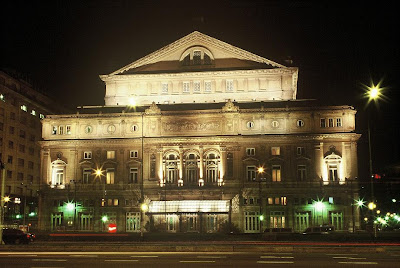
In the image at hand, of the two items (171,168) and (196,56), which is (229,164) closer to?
Result: (171,168)

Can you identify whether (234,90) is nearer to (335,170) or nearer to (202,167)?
(202,167)

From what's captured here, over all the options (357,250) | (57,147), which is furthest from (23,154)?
(357,250)

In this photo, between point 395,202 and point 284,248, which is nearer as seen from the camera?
point 284,248

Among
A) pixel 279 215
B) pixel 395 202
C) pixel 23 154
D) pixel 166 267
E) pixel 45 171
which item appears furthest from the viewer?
pixel 23 154

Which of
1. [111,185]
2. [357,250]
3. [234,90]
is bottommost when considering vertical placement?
[357,250]

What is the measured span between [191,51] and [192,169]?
22291mm

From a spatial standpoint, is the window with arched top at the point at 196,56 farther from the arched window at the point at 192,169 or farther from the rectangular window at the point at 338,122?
the rectangular window at the point at 338,122

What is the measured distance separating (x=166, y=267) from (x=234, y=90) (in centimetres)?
6603

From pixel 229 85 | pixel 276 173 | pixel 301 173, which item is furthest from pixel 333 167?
pixel 229 85

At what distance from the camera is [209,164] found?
274ft

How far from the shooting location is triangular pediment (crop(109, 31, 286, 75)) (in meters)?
90.8

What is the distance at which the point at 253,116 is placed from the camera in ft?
273

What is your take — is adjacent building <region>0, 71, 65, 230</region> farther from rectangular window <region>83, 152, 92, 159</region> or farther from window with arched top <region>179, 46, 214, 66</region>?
window with arched top <region>179, 46, 214, 66</region>

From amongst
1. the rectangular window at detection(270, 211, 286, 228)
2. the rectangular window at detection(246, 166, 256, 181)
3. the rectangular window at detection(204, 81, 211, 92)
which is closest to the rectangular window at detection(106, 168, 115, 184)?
the rectangular window at detection(204, 81, 211, 92)
